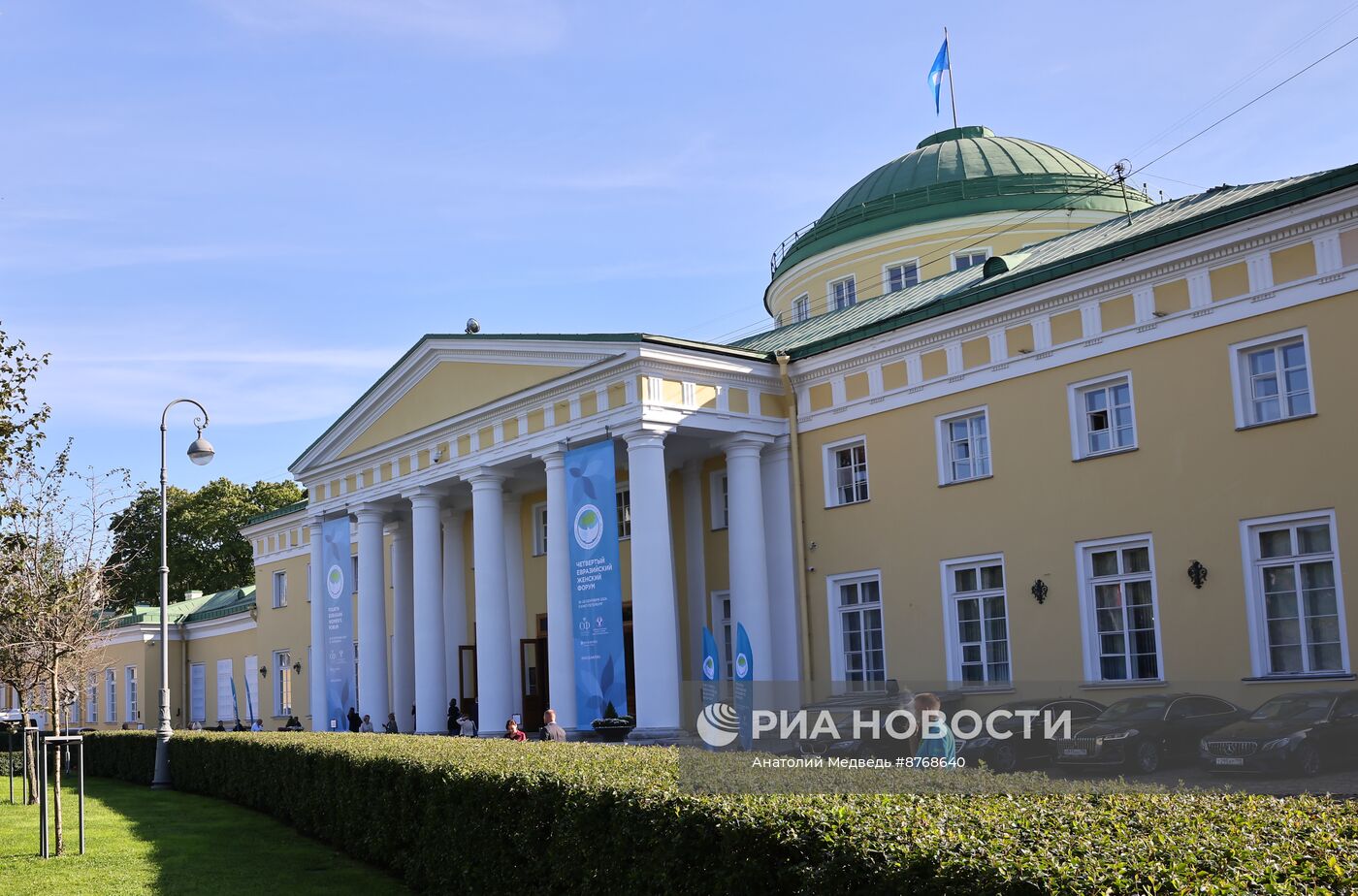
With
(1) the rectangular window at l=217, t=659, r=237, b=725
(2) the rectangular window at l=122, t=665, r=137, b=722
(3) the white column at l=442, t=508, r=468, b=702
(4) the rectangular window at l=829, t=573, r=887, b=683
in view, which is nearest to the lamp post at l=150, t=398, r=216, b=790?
(3) the white column at l=442, t=508, r=468, b=702

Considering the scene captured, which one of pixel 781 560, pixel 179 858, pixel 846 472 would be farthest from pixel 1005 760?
pixel 781 560

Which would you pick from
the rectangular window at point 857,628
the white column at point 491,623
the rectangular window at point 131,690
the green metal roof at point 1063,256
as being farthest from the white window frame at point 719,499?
the rectangular window at point 131,690

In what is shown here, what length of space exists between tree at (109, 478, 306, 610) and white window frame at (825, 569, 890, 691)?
45.2 m

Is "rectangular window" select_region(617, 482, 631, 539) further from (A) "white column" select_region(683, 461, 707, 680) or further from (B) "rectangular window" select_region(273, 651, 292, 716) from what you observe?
(B) "rectangular window" select_region(273, 651, 292, 716)

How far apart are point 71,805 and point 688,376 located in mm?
12811

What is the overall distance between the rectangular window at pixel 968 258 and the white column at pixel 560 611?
37.5ft

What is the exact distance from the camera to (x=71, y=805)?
2039cm

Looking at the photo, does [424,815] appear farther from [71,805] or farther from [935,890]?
[71,805]

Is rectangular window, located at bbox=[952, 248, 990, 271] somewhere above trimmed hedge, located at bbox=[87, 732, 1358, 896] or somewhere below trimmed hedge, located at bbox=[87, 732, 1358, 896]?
above

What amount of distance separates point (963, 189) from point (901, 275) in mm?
2694

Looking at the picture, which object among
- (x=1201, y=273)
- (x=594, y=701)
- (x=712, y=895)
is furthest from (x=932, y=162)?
(x=712, y=895)

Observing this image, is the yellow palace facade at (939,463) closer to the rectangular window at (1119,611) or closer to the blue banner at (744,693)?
the rectangular window at (1119,611)

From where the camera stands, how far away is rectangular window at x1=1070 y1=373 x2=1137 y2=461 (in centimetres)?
1905

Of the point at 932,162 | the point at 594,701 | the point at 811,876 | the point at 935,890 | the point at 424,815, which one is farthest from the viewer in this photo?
the point at 932,162
